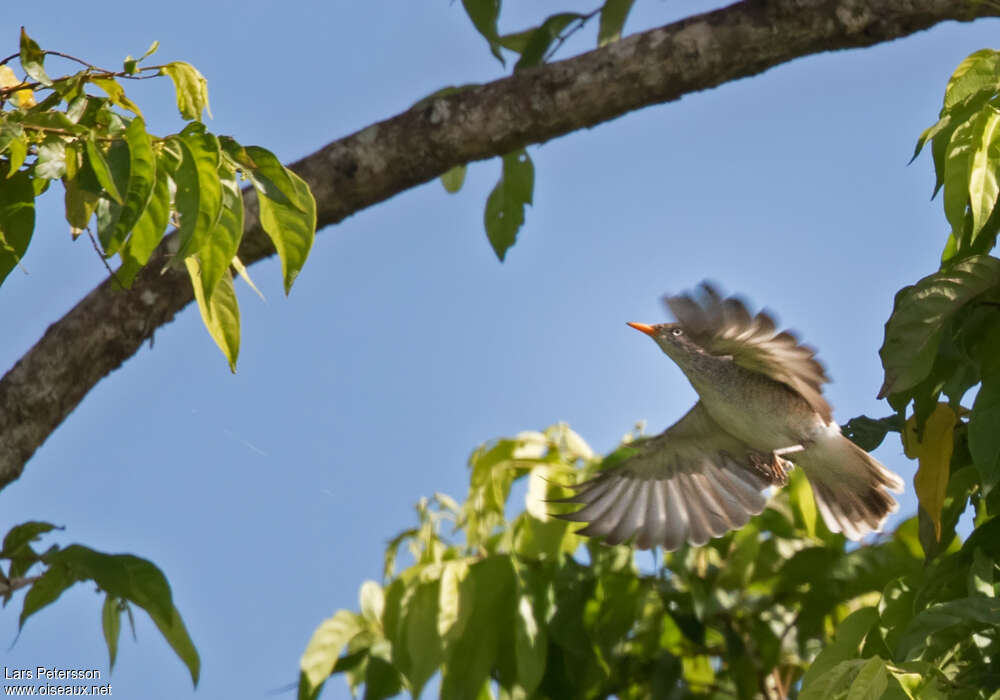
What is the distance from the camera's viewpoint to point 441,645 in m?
3.44

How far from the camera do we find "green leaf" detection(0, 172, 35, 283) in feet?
6.98

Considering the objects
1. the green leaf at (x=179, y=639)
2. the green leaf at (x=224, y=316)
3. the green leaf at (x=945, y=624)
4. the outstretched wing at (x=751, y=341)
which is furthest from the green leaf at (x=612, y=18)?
the green leaf at (x=945, y=624)

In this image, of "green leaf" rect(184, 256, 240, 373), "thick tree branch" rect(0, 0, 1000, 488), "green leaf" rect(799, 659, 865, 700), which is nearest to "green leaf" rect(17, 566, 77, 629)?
"thick tree branch" rect(0, 0, 1000, 488)

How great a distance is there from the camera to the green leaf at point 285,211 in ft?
7.22

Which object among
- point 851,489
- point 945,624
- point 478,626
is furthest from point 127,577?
point 851,489

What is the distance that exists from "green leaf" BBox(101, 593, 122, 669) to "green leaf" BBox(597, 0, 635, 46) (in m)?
2.45

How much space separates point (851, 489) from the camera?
3.80m

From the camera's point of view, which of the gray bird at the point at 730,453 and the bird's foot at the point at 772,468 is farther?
the bird's foot at the point at 772,468

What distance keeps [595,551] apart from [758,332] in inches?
52.7

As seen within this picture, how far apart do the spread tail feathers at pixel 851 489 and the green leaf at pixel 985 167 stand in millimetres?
1699

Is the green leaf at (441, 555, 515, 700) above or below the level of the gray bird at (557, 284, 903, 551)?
below

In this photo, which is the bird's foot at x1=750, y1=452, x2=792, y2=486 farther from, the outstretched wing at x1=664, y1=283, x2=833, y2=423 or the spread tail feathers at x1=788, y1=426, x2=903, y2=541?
the outstretched wing at x1=664, y1=283, x2=833, y2=423

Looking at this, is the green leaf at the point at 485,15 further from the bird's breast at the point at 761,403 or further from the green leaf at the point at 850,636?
the green leaf at the point at 850,636

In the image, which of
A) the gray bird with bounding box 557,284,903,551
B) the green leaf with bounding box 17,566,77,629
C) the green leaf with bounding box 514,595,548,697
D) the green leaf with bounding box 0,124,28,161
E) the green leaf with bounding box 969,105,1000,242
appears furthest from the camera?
the green leaf with bounding box 514,595,548,697
